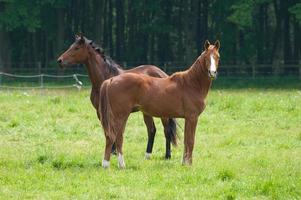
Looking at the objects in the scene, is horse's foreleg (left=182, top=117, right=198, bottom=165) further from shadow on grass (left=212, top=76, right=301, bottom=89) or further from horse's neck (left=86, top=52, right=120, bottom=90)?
shadow on grass (left=212, top=76, right=301, bottom=89)

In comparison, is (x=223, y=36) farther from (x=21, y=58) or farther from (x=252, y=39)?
(x=21, y=58)

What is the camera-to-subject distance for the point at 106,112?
1195cm

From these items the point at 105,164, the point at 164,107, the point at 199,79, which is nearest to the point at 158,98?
the point at 164,107

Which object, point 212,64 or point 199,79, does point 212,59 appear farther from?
point 199,79

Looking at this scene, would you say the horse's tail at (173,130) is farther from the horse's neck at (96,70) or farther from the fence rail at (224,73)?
the fence rail at (224,73)

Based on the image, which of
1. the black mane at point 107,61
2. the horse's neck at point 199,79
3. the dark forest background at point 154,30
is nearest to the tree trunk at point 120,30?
the dark forest background at point 154,30

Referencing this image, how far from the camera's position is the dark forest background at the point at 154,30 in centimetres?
4222

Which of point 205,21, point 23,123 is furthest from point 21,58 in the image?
point 23,123

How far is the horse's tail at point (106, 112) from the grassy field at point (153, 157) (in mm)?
605

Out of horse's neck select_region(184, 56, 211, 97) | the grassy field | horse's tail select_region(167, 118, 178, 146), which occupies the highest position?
horse's neck select_region(184, 56, 211, 97)

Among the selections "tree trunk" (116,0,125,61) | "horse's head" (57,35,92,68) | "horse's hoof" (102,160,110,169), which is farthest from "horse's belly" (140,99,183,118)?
"tree trunk" (116,0,125,61)

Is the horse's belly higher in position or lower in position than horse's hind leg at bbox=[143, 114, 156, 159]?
higher

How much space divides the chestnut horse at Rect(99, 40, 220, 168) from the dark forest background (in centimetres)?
2851

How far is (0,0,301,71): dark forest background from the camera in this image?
1662 inches
